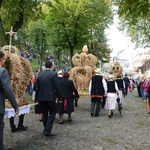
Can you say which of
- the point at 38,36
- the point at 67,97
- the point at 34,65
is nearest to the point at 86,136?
the point at 67,97

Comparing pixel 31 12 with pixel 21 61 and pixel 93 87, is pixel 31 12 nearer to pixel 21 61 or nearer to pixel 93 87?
pixel 93 87

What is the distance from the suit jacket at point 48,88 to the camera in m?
8.41

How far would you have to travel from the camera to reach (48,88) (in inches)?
333

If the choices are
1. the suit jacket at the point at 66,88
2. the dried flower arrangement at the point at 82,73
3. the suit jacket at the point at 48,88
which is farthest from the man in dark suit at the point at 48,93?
the dried flower arrangement at the point at 82,73

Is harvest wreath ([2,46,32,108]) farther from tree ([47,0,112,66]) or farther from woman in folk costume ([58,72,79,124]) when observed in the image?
tree ([47,0,112,66])

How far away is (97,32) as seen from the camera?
137ft

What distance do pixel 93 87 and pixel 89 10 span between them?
68.1ft

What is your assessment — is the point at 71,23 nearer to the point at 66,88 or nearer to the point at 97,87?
the point at 97,87

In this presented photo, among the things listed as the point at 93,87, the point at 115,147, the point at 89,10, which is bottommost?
the point at 115,147

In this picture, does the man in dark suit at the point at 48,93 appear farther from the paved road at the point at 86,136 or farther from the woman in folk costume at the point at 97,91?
the woman in folk costume at the point at 97,91

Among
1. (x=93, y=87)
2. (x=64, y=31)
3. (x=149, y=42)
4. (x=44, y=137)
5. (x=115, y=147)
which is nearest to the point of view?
(x=115, y=147)

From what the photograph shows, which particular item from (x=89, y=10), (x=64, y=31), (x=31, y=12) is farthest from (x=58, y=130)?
(x=89, y=10)

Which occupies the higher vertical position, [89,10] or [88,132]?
[89,10]

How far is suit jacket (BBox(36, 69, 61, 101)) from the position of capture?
8406mm
